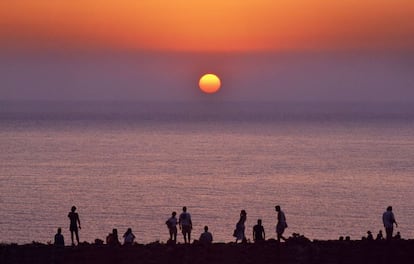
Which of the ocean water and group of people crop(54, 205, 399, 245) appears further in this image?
the ocean water

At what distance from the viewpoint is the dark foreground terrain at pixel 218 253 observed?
32400 millimetres

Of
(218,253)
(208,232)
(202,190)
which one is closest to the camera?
(218,253)

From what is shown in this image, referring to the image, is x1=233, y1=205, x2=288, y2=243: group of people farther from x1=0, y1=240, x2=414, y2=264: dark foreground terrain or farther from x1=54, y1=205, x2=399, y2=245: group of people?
x1=0, y1=240, x2=414, y2=264: dark foreground terrain

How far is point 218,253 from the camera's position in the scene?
33.3 meters

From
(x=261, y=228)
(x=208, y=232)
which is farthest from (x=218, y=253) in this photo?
(x=261, y=228)

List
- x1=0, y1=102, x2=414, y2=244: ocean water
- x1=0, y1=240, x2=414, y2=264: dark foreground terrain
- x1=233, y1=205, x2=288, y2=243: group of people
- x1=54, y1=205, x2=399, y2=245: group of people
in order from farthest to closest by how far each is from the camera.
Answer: x1=0, y1=102, x2=414, y2=244: ocean water < x1=54, y1=205, x2=399, y2=245: group of people < x1=233, y1=205, x2=288, y2=243: group of people < x1=0, y1=240, x2=414, y2=264: dark foreground terrain

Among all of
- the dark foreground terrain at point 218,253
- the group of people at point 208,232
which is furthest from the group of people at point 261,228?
the dark foreground terrain at point 218,253

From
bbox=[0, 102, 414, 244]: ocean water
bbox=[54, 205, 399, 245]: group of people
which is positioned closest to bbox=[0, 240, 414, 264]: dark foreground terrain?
bbox=[54, 205, 399, 245]: group of people

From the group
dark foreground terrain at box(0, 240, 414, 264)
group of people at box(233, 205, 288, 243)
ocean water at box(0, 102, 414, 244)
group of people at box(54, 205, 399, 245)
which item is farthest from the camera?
ocean water at box(0, 102, 414, 244)

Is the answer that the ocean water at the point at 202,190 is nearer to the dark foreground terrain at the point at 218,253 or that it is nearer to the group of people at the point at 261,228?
the group of people at the point at 261,228

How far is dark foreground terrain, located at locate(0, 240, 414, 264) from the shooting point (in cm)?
3240

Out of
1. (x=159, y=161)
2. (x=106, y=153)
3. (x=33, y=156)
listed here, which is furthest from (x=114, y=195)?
(x=106, y=153)

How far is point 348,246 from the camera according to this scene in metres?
34.2

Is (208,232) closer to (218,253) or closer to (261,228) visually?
(261,228)
